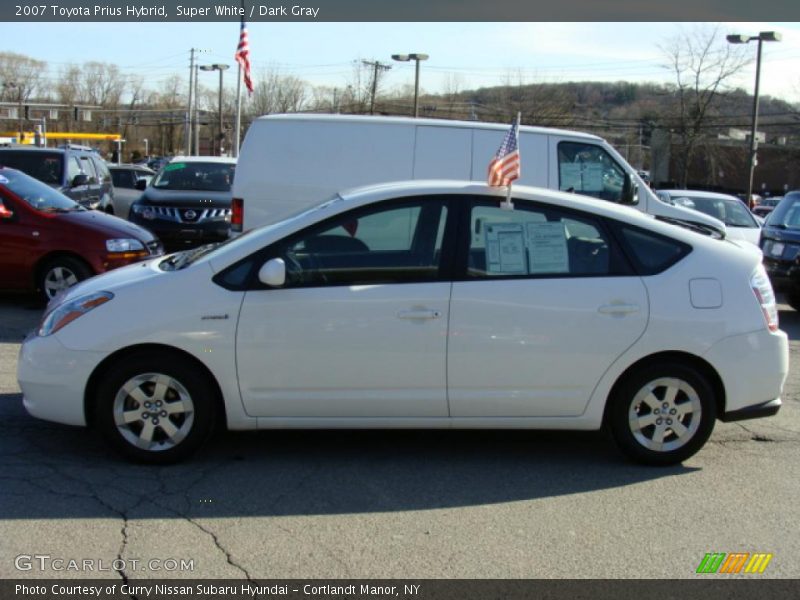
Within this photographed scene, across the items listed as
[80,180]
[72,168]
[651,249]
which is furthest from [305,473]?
[72,168]

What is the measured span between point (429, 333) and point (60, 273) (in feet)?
20.0

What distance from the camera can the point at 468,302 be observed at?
4.73 meters

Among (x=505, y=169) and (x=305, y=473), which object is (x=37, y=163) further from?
(x=505, y=169)

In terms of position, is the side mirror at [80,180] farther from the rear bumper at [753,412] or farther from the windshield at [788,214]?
the rear bumper at [753,412]

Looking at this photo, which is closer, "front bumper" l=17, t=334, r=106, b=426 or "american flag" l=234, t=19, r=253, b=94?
"front bumper" l=17, t=334, r=106, b=426

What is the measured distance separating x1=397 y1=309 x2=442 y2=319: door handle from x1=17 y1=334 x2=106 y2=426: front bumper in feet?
5.58

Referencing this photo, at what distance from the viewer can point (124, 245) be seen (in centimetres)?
938

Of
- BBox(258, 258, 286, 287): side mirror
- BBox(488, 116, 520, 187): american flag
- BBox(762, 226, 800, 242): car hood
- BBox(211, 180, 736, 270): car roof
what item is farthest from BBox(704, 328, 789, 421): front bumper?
BBox(762, 226, 800, 242): car hood

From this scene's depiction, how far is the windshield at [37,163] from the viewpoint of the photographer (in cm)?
1394

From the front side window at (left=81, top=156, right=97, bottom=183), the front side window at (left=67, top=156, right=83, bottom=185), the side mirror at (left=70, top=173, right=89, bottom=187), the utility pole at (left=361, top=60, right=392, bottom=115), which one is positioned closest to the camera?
the side mirror at (left=70, top=173, right=89, bottom=187)

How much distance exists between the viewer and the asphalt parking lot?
3.73m

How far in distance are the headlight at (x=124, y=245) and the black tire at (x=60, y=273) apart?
0.35 meters

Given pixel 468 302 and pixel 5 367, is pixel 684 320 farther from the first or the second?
pixel 5 367

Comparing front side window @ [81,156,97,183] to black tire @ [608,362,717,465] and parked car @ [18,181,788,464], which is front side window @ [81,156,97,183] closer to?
parked car @ [18,181,788,464]
